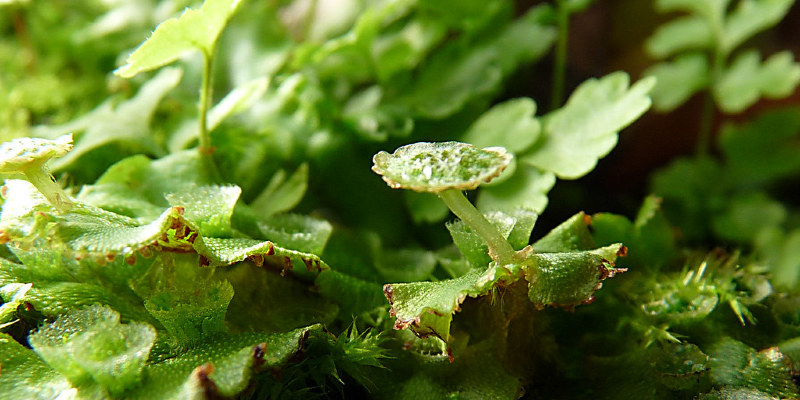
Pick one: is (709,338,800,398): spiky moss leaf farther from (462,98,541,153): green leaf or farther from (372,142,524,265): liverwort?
(462,98,541,153): green leaf

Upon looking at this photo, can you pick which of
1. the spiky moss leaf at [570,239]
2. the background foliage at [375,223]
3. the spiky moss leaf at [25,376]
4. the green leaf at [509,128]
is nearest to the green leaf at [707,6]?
the background foliage at [375,223]

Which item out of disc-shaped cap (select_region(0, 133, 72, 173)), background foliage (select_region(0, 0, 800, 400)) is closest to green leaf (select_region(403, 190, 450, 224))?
background foliage (select_region(0, 0, 800, 400))

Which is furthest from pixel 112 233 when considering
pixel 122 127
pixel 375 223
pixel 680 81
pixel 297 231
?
pixel 680 81

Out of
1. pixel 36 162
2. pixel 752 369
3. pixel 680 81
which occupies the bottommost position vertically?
pixel 752 369

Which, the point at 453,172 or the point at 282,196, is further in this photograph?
the point at 282,196

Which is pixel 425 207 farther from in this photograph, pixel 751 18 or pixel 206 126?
pixel 751 18

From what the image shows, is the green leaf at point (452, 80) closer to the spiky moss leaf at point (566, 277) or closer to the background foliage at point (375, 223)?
the background foliage at point (375, 223)
